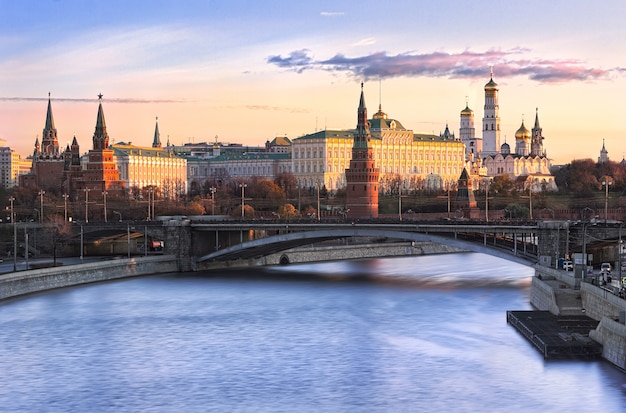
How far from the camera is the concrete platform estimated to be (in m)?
27.7

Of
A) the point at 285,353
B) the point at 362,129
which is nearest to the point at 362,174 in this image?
the point at 362,129

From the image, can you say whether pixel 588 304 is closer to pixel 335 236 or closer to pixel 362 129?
pixel 335 236

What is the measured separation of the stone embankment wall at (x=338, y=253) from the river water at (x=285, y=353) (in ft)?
33.9

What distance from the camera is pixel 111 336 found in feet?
112

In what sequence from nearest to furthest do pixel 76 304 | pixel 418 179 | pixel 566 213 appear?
pixel 76 304 < pixel 566 213 < pixel 418 179

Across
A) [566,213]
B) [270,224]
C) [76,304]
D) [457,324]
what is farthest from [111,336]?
[566,213]

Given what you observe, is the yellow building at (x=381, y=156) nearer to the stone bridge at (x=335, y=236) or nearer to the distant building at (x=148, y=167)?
the distant building at (x=148, y=167)

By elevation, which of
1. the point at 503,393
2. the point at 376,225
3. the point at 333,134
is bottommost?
the point at 503,393

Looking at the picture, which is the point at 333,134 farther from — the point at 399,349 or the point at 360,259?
the point at 399,349

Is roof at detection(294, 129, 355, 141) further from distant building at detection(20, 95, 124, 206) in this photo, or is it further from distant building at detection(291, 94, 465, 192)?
distant building at detection(20, 95, 124, 206)

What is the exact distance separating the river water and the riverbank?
63 cm

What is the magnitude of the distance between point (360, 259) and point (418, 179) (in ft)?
214

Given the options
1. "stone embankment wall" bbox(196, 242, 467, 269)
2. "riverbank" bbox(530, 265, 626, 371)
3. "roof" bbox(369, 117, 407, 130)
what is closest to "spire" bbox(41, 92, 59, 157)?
"roof" bbox(369, 117, 407, 130)

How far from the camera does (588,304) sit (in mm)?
32344
